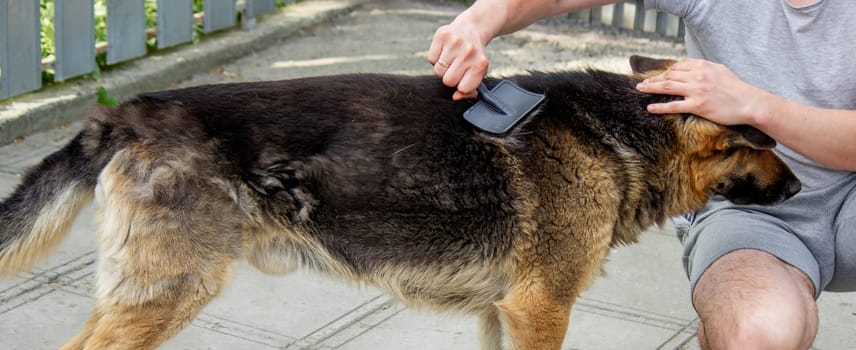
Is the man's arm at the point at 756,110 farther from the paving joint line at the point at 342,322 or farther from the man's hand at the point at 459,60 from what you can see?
the paving joint line at the point at 342,322

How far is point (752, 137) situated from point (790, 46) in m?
0.44

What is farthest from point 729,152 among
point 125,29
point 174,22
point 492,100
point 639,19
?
point 639,19

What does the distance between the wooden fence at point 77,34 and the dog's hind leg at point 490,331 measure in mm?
3622

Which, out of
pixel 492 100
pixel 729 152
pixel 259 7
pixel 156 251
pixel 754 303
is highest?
pixel 492 100

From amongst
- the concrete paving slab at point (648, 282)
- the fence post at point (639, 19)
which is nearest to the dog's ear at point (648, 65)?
the concrete paving slab at point (648, 282)

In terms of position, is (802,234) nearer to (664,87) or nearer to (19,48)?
(664,87)

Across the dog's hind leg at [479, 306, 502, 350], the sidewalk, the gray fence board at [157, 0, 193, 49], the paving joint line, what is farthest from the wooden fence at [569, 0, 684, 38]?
the dog's hind leg at [479, 306, 502, 350]

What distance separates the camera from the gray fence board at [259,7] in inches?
347

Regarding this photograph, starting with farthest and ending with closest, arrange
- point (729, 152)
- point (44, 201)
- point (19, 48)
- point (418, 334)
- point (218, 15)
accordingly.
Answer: point (218, 15), point (19, 48), point (418, 334), point (729, 152), point (44, 201)

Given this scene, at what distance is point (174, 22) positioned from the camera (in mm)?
7918

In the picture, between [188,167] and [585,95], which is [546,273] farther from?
[188,167]

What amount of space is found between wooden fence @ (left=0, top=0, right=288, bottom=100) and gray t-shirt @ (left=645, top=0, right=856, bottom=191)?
4013 millimetres

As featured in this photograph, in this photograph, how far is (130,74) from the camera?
24.1 ft

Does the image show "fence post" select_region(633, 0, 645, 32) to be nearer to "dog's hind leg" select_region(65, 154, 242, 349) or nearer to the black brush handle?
the black brush handle
